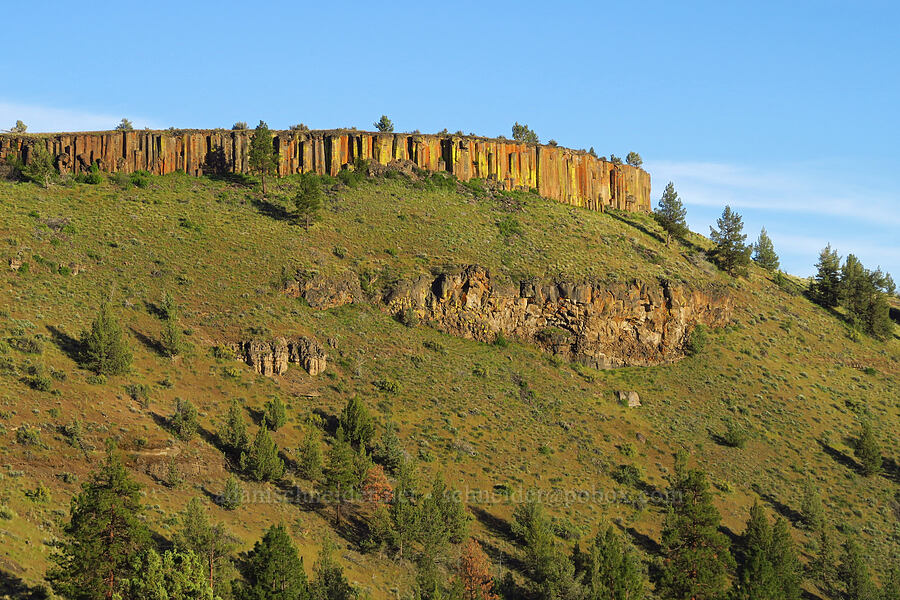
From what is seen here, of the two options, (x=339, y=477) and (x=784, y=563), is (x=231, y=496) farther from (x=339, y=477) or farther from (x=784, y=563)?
(x=784, y=563)

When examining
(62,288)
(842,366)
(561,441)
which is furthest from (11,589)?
(842,366)

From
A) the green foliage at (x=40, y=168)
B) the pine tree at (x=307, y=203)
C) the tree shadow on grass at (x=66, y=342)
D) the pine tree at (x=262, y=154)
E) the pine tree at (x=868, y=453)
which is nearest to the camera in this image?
the tree shadow on grass at (x=66, y=342)

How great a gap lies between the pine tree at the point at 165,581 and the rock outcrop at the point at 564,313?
47.0 m

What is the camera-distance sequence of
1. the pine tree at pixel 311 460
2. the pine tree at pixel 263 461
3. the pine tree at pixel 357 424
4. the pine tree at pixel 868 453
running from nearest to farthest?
the pine tree at pixel 263 461 → the pine tree at pixel 311 460 → the pine tree at pixel 357 424 → the pine tree at pixel 868 453

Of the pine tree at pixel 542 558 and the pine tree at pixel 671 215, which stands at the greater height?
the pine tree at pixel 671 215

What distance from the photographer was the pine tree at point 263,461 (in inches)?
2283

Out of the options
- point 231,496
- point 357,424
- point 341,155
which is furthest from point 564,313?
point 231,496

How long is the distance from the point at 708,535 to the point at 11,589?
44.4 m

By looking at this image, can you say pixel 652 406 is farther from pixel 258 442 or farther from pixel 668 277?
pixel 258 442

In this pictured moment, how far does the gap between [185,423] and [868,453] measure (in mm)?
61470

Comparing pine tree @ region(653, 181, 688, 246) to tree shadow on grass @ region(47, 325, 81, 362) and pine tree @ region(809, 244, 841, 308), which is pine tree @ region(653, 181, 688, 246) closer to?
pine tree @ region(809, 244, 841, 308)

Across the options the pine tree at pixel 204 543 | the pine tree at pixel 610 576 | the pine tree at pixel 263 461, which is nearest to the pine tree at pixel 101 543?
the pine tree at pixel 204 543

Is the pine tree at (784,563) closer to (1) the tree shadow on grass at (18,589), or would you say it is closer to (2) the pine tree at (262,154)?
(1) the tree shadow on grass at (18,589)

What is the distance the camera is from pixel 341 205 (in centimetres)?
9925
